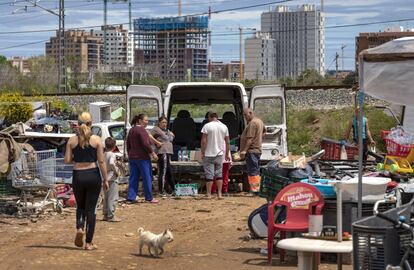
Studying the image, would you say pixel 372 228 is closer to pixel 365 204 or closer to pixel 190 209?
pixel 365 204

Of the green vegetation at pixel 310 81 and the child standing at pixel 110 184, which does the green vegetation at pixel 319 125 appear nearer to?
the child standing at pixel 110 184

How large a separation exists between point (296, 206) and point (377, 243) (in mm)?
2874

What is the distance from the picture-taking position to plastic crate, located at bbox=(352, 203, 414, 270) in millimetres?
6973

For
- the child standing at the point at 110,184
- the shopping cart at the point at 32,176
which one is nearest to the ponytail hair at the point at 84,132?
the child standing at the point at 110,184

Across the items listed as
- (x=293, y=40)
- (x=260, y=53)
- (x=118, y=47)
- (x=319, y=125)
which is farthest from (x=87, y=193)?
(x=118, y=47)

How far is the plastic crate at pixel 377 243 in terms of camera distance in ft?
22.9

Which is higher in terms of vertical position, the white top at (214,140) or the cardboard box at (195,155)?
the white top at (214,140)

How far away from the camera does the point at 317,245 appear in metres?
8.39

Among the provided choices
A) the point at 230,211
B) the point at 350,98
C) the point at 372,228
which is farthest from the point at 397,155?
the point at 350,98

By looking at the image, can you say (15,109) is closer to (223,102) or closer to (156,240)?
(223,102)

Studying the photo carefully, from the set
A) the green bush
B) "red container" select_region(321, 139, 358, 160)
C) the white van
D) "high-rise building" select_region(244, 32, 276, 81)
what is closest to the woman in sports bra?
the white van

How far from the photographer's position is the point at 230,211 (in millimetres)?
15047

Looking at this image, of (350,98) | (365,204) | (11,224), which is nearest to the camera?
(365,204)

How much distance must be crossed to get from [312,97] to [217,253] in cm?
2916
